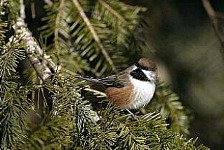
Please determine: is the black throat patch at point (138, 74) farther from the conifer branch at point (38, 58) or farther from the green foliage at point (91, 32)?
the conifer branch at point (38, 58)

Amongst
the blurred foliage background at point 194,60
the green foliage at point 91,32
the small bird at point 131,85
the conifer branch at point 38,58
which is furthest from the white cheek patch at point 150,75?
the blurred foliage background at point 194,60

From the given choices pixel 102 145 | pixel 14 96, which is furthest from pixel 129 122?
pixel 14 96

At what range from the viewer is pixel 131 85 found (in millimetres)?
2275

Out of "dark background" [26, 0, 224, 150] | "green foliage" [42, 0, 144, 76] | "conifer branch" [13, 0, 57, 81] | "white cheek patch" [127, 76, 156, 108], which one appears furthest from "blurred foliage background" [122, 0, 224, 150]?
"conifer branch" [13, 0, 57, 81]

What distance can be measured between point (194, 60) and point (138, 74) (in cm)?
96

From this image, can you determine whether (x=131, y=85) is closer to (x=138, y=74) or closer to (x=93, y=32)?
(x=138, y=74)

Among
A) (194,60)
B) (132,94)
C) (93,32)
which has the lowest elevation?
(194,60)

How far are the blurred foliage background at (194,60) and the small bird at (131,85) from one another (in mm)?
779

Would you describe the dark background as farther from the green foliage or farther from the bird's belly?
the bird's belly

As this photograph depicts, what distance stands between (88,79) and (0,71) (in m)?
0.50

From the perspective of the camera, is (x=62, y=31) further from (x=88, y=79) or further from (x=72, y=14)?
(x=88, y=79)

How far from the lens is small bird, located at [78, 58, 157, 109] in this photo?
2.21 metres

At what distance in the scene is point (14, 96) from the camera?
4.82 feet

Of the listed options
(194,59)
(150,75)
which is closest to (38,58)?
(150,75)
